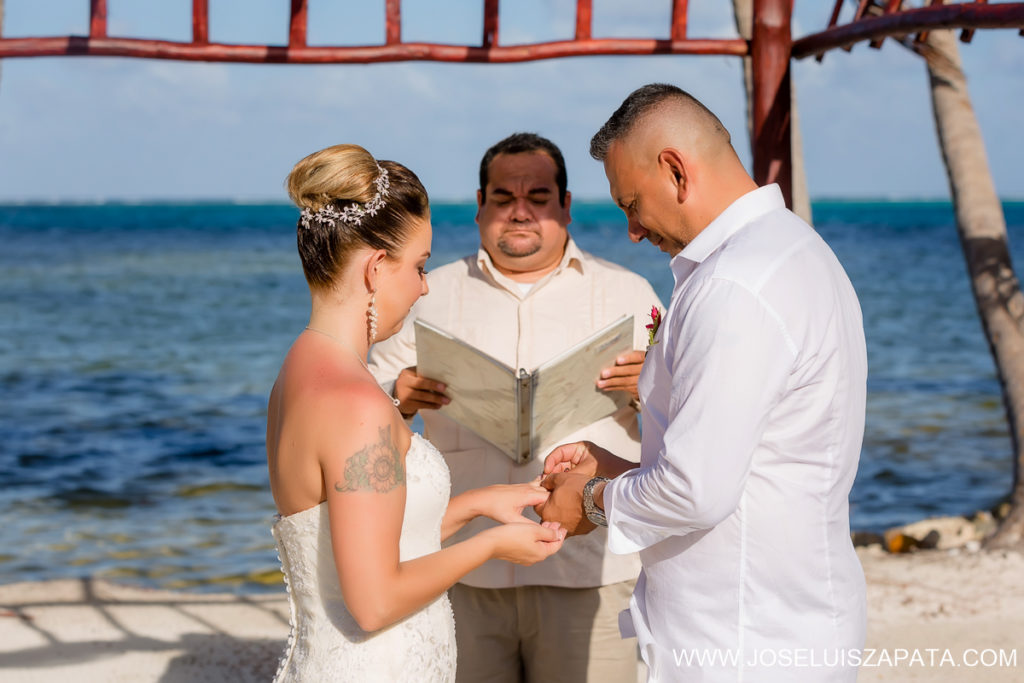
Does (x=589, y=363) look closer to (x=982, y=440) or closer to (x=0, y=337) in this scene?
(x=982, y=440)

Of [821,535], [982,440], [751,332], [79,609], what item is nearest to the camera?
[751,332]

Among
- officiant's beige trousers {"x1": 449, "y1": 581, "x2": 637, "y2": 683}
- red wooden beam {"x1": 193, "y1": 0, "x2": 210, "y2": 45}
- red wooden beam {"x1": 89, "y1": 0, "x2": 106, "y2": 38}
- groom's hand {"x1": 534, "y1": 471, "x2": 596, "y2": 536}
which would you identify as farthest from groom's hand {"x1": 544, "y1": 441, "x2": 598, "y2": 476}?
red wooden beam {"x1": 89, "y1": 0, "x2": 106, "y2": 38}

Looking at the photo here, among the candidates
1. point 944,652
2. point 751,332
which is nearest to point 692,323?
point 751,332

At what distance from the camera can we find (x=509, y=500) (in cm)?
282

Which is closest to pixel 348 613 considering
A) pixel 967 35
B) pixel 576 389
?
pixel 576 389

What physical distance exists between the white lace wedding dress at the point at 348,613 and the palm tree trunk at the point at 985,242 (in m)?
5.42

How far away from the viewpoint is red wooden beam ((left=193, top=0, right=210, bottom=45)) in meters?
3.66

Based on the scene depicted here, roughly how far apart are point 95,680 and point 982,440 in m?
10.2

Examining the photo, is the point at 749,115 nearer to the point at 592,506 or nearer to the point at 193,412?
the point at 592,506

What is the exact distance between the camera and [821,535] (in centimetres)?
227

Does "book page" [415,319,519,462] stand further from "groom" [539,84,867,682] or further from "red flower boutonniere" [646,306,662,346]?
"groom" [539,84,867,682]

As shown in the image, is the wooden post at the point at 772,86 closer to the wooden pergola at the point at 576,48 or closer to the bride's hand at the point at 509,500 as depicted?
the wooden pergola at the point at 576,48

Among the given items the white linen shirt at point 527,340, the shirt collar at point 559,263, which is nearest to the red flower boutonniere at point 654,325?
the white linen shirt at point 527,340

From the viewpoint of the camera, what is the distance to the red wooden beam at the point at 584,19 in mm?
3771
